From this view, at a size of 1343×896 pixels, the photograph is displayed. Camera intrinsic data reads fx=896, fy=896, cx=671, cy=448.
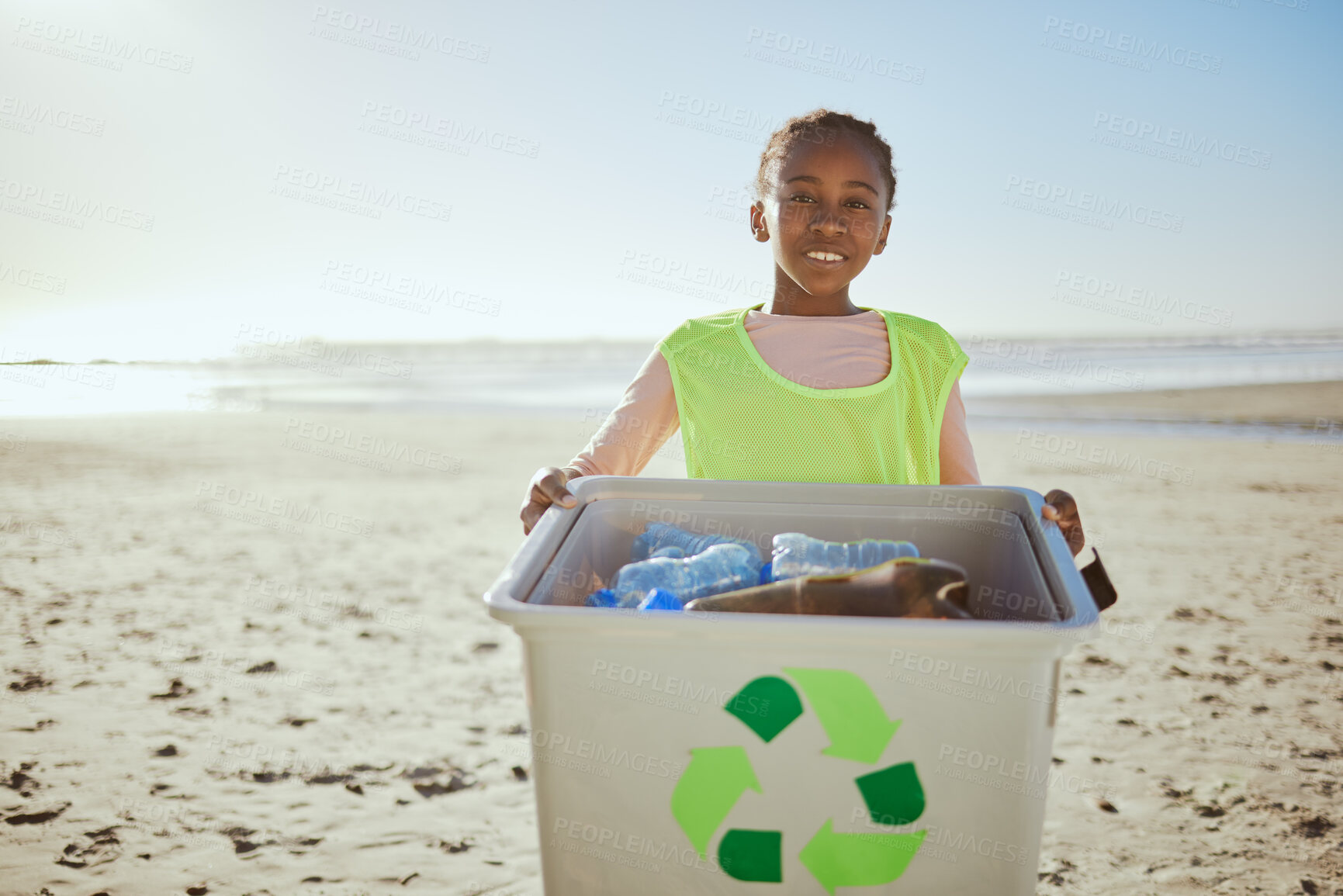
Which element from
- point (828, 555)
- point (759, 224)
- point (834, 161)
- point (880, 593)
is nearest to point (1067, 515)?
point (828, 555)

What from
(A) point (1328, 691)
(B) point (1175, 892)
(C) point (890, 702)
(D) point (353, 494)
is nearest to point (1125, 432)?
(A) point (1328, 691)

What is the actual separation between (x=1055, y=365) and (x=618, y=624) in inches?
776

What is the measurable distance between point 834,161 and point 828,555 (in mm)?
964

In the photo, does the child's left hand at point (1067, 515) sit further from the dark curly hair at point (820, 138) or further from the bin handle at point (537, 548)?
the dark curly hair at point (820, 138)

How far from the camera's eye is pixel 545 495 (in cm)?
133

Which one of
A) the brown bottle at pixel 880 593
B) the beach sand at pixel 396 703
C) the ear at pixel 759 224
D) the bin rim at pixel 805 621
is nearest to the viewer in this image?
the bin rim at pixel 805 621

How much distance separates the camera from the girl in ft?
5.42

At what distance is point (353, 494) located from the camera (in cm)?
638

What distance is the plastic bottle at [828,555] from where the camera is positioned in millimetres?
1117

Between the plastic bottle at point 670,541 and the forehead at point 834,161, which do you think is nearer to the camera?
the plastic bottle at point 670,541

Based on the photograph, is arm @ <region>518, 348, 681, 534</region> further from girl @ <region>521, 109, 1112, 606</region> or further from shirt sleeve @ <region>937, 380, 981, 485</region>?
shirt sleeve @ <region>937, 380, 981, 485</region>

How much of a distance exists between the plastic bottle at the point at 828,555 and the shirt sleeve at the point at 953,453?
666mm

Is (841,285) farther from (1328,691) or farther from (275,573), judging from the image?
(275,573)

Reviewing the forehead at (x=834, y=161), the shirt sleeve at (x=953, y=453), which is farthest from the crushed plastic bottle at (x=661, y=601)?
the forehead at (x=834, y=161)
